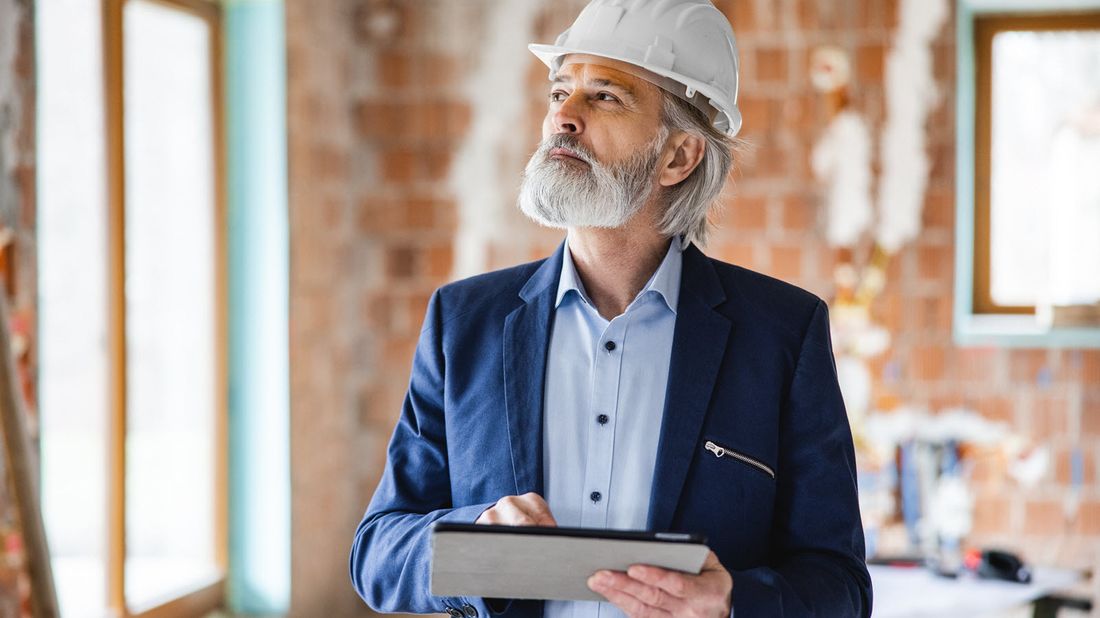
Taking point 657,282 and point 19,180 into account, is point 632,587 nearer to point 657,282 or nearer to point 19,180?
point 657,282

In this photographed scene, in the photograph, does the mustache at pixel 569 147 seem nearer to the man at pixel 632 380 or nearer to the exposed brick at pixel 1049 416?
the man at pixel 632 380

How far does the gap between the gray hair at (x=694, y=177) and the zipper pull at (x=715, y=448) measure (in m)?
0.35

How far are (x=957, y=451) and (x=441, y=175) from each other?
2.09 m

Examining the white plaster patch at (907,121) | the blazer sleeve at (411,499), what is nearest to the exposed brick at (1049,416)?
the white plaster patch at (907,121)

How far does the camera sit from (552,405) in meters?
1.55

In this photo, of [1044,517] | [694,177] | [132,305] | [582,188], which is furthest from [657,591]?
[1044,517]

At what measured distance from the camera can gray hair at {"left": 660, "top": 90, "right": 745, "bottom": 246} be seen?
166 cm

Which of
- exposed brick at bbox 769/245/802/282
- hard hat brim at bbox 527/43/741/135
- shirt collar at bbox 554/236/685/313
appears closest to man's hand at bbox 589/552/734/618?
shirt collar at bbox 554/236/685/313

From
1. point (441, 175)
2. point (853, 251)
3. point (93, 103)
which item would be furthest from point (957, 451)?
point (93, 103)

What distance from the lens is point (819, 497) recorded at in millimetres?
1495

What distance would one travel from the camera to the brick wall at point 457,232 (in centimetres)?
402

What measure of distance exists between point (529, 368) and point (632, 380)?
0.14 meters

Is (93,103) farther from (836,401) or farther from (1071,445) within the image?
(1071,445)

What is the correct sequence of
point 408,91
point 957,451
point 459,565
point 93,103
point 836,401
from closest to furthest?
point 459,565 < point 836,401 < point 93,103 < point 957,451 < point 408,91
